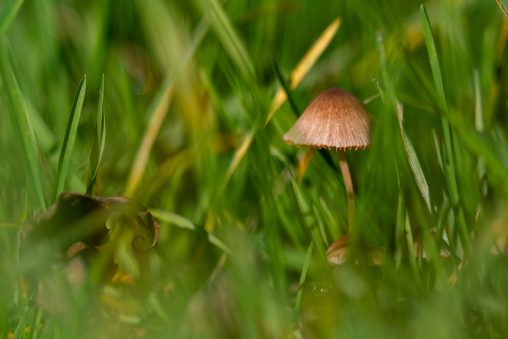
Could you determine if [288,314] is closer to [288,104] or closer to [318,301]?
[318,301]

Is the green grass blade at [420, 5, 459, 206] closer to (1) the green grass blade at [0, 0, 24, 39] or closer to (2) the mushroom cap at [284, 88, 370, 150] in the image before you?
(2) the mushroom cap at [284, 88, 370, 150]

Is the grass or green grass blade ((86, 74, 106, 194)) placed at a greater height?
green grass blade ((86, 74, 106, 194))

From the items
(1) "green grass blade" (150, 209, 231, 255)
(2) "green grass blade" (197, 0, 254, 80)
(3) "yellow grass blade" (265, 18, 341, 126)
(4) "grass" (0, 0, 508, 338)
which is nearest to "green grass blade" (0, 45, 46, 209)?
(4) "grass" (0, 0, 508, 338)

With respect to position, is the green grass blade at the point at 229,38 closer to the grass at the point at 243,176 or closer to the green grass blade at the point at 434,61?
the grass at the point at 243,176

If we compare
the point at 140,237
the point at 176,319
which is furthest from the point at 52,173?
the point at 176,319

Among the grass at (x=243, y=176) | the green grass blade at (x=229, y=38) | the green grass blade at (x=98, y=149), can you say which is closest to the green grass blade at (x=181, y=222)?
the grass at (x=243, y=176)

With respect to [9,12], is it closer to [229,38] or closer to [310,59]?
[229,38]

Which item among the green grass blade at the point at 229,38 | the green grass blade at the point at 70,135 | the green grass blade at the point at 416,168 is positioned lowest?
the green grass blade at the point at 416,168

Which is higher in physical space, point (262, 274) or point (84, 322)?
point (84, 322)
